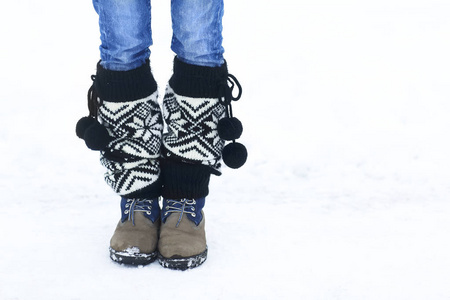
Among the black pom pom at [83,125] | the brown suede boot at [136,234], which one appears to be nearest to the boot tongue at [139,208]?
the brown suede boot at [136,234]

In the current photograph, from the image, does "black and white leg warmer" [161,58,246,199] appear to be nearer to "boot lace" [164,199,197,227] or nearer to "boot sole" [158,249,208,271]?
"boot lace" [164,199,197,227]

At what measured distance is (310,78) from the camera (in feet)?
8.43

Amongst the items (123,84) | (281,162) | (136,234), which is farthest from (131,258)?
(281,162)

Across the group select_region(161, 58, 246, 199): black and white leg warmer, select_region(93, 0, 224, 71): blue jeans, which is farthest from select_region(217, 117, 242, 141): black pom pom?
select_region(93, 0, 224, 71): blue jeans

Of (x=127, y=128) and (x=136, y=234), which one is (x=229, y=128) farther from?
(x=136, y=234)

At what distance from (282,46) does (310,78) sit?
1.04 feet

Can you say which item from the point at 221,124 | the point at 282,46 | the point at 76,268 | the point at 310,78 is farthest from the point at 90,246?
the point at 282,46

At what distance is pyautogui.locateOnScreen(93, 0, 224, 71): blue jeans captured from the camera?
1232mm

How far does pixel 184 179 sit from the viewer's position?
141 centimetres

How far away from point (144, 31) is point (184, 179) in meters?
0.39

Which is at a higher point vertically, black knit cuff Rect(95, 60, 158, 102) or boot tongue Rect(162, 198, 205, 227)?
black knit cuff Rect(95, 60, 158, 102)

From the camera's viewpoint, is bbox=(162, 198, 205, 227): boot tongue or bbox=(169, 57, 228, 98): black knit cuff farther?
bbox=(162, 198, 205, 227): boot tongue

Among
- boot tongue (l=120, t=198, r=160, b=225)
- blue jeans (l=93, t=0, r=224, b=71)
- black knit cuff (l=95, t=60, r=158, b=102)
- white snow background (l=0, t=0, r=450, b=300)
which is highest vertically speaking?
blue jeans (l=93, t=0, r=224, b=71)

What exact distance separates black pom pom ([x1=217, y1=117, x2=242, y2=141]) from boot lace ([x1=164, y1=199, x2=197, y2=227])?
21 cm
